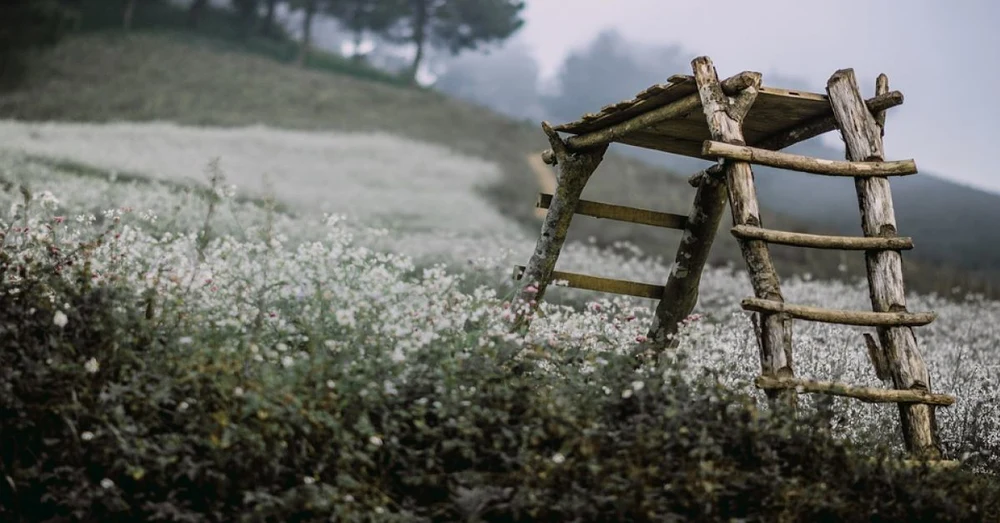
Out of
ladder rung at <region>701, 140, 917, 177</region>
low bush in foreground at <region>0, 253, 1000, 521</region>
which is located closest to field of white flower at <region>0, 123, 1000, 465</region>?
low bush in foreground at <region>0, 253, 1000, 521</region>

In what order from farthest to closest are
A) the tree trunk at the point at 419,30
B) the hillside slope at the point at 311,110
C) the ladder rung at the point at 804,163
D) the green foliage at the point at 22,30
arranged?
the tree trunk at the point at 419,30, the green foliage at the point at 22,30, the hillside slope at the point at 311,110, the ladder rung at the point at 804,163

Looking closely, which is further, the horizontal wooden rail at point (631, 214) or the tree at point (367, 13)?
the tree at point (367, 13)

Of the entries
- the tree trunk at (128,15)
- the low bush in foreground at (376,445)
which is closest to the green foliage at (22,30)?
the tree trunk at (128,15)

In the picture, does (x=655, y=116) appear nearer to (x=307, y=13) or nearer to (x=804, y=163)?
(x=804, y=163)

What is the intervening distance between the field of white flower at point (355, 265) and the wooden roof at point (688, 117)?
1.12 meters

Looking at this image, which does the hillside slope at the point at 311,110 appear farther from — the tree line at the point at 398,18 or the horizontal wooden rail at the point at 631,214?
the horizontal wooden rail at the point at 631,214

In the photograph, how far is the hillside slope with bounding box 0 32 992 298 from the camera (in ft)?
53.4

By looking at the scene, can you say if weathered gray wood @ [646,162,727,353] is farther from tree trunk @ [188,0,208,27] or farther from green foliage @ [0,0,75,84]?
tree trunk @ [188,0,208,27]

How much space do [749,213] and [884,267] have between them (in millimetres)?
780

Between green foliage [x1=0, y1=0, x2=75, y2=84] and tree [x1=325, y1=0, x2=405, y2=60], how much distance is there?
1849 centimetres

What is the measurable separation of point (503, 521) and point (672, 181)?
2034cm

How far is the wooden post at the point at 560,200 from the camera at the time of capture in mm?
6297

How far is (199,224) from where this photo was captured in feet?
31.8

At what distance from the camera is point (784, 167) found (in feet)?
16.0
